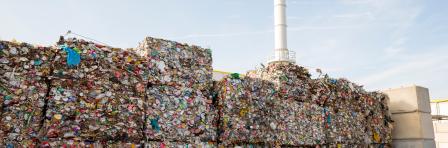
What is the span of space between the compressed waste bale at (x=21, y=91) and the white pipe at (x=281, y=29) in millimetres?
20303

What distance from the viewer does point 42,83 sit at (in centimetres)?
278

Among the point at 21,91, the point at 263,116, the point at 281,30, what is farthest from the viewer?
the point at 281,30

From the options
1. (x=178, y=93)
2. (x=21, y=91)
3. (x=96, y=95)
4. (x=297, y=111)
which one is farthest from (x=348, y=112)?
(x=21, y=91)

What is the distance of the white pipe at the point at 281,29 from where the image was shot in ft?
73.4

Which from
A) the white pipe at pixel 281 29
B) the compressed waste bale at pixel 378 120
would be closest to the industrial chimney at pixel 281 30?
the white pipe at pixel 281 29

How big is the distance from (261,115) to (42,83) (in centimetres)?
218

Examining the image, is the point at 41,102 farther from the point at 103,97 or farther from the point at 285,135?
the point at 285,135

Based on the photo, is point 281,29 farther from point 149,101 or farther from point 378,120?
point 149,101

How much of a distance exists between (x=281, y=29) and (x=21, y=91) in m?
20.8

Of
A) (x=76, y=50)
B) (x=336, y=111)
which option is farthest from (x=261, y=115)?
(x=76, y=50)

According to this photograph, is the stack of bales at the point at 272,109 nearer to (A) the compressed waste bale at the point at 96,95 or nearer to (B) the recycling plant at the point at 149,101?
(B) the recycling plant at the point at 149,101

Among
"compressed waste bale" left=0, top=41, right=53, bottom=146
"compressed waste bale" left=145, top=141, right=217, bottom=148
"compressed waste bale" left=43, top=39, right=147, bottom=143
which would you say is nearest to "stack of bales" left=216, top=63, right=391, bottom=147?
"compressed waste bale" left=145, top=141, right=217, bottom=148

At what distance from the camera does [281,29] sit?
74.3 ft

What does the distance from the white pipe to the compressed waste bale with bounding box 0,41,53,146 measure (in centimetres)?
2030
